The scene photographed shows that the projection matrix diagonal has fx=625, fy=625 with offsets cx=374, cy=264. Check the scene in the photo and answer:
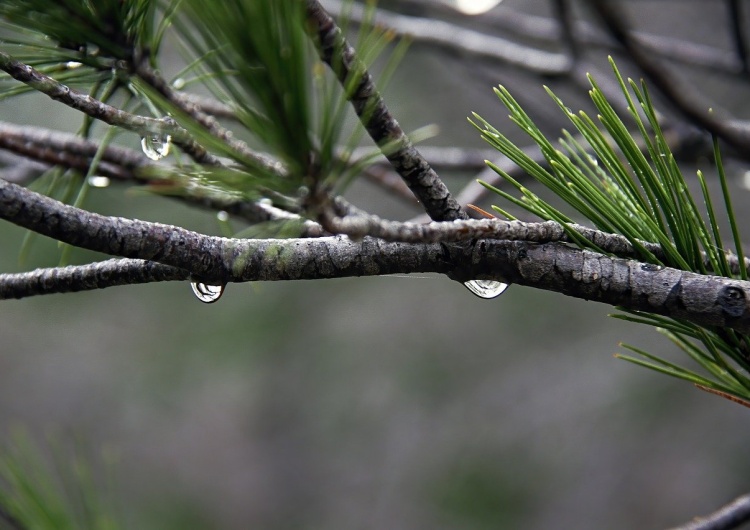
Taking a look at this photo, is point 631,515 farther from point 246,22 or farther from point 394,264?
point 246,22

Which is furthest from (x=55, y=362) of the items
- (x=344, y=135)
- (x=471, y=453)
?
(x=471, y=453)

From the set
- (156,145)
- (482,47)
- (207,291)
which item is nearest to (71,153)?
(156,145)

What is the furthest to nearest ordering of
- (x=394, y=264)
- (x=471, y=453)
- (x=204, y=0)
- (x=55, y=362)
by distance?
1. (x=55, y=362)
2. (x=471, y=453)
3. (x=394, y=264)
4. (x=204, y=0)

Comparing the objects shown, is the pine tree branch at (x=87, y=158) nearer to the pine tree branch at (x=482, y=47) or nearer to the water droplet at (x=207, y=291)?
the water droplet at (x=207, y=291)

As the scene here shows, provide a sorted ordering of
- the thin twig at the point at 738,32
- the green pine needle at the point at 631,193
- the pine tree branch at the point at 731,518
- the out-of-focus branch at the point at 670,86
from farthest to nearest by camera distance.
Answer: the thin twig at the point at 738,32, the out-of-focus branch at the point at 670,86, the pine tree branch at the point at 731,518, the green pine needle at the point at 631,193

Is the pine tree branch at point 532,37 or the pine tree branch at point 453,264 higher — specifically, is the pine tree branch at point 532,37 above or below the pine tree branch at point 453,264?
above

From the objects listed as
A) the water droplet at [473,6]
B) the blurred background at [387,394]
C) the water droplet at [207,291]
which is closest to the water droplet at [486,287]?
the water droplet at [207,291]

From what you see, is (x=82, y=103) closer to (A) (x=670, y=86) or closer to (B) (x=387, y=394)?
(A) (x=670, y=86)
